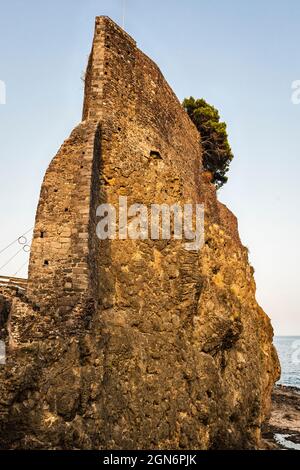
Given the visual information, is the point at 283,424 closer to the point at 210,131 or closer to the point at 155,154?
the point at 210,131

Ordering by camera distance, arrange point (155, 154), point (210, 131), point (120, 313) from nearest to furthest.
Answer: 1. point (120, 313)
2. point (155, 154)
3. point (210, 131)

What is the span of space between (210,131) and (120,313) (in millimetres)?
16340

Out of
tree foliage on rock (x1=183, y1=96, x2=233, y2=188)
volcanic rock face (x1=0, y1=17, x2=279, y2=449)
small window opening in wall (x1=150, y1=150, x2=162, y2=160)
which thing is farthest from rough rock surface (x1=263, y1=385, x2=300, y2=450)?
tree foliage on rock (x1=183, y1=96, x2=233, y2=188)

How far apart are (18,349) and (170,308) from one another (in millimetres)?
5033

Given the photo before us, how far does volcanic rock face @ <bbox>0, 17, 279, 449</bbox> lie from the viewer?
855cm

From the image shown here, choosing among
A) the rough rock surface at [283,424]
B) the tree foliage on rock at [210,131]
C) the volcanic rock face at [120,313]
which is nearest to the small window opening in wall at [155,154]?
the volcanic rock face at [120,313]

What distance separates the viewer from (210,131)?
23578 millimetres

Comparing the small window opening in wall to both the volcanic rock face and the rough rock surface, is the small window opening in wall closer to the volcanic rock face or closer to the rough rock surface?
the volcanic rock face

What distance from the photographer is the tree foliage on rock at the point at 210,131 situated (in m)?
23.5

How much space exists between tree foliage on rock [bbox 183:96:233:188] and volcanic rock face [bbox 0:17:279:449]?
7.77 m

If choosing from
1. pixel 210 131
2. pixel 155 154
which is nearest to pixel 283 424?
pixel 210 131

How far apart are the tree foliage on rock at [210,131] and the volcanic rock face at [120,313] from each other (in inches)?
306

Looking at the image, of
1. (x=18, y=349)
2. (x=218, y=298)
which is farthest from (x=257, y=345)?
(x=18, y=349)

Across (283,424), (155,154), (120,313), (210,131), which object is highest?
(210,131)
